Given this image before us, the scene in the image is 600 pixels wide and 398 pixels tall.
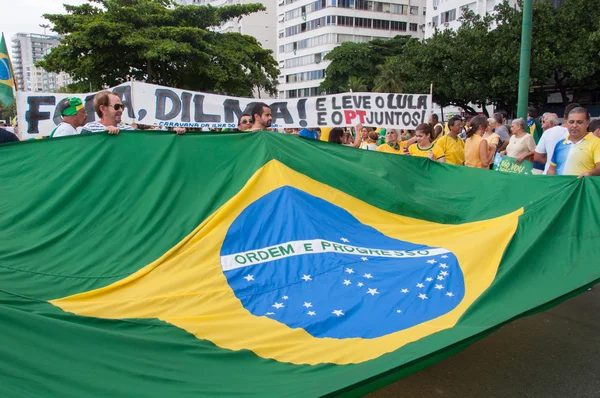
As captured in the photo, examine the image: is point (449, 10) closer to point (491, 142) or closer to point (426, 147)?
point (491, 142)

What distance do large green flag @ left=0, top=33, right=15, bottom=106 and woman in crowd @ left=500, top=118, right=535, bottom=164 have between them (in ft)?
22.7

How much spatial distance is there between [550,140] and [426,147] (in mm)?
1573

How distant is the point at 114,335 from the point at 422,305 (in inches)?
73.1

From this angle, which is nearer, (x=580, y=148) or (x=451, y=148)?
(x=580, y=148)

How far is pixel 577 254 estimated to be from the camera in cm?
361

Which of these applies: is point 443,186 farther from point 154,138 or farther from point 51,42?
point 51,42

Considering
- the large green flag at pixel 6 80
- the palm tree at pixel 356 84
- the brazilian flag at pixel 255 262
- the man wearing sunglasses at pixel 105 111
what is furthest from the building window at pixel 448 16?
the man wearing sunglasses at pixel 105 111

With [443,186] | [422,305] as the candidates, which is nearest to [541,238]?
[422,305]

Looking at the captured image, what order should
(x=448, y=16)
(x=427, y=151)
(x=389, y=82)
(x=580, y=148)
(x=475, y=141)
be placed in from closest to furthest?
(x=580, y=148) → (x=427, y=151) → (x=475, y=141) → (x=448, y=16) → (x=389, y=82)

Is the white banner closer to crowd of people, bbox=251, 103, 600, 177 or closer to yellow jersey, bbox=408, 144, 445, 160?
crowd of people, bbox=251, 103, 600, 177

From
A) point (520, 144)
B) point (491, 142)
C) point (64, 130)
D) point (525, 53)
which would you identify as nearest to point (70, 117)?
point (64, 130)

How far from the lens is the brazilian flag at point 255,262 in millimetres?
2098

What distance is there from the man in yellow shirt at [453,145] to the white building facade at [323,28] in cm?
5777

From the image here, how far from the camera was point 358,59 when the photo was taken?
56656 millimetres
